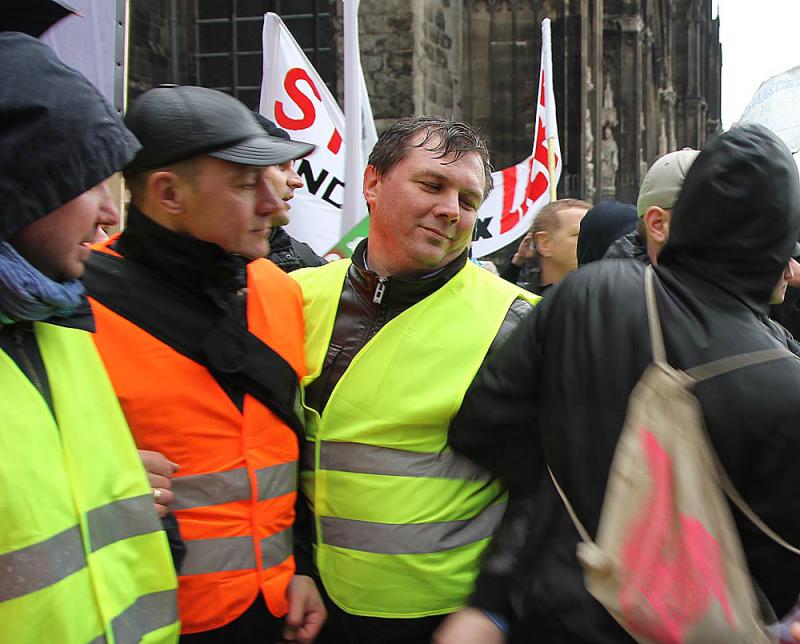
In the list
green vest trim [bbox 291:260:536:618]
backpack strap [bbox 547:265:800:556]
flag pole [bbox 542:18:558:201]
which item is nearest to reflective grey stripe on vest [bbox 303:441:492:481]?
green vest trim [bbox 291:260:536:618]

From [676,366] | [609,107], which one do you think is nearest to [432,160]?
[676,366]

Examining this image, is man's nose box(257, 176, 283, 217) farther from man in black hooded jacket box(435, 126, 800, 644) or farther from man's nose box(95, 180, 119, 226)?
man in black hooded jacket box(435, 126, 800, 644)

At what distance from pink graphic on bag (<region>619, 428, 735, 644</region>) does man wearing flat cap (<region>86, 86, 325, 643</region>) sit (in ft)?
2.57

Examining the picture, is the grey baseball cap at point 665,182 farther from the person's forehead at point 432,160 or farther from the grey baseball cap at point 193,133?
the grey baseball cap at point 193,133

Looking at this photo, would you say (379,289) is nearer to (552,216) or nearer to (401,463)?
(401,463)

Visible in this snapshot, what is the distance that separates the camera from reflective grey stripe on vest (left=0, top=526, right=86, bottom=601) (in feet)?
4.29

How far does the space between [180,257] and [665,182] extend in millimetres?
1859

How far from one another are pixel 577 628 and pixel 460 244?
3.08 feet

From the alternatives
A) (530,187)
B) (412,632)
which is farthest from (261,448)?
(530,187)

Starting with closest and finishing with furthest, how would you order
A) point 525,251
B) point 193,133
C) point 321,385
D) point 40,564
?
point 40,564, point 193,133, point 321,385, point 525,251

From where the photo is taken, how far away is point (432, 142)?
2139 millimetres

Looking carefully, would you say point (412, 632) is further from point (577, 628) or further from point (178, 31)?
point (178, 31)

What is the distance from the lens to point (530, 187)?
23.8ft

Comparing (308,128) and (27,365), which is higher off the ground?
(308,128)
